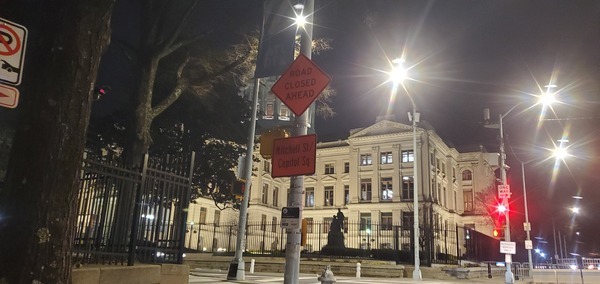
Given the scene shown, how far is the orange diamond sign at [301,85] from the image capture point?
7.04m

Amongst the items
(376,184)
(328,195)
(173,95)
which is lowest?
(173,95)

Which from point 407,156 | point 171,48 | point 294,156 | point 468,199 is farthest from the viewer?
point 468,199

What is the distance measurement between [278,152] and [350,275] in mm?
18698

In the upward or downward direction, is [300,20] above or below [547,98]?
below

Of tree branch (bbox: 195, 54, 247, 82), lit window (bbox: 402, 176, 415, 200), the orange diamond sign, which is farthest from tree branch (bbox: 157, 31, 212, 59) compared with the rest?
lit window (bbox: 402, 176, 415, 200)

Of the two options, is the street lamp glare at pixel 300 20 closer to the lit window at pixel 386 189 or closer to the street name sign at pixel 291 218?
the street name sign at pixel 291 218

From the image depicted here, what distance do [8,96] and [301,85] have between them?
153 inches

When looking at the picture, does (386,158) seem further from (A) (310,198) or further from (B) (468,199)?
(B) (468,199)

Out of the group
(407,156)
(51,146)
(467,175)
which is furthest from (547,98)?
(467,175)

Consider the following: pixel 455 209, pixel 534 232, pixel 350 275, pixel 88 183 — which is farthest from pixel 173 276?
pixel 455 209

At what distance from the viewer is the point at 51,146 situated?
180 inches

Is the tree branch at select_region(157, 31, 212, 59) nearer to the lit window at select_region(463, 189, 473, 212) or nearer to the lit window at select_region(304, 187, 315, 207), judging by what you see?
the lit window at select_region(304, 187, 315, 207)

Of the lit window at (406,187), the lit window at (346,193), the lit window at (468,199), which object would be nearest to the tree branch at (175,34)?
the lit window at (406,187)

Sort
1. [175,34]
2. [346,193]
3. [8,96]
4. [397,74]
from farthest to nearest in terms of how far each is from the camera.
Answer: [346,193] → [397,74] → [175,34] → [8,96]
